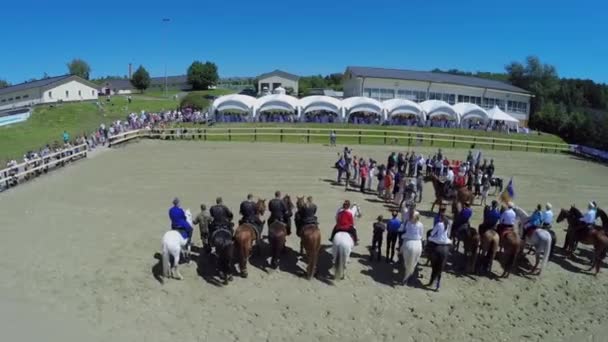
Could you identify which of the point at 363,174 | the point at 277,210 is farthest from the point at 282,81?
the point at 277,210

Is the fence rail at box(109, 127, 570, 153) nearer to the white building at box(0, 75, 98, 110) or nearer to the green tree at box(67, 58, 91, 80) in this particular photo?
the white building at box(0, 75, 98, 110)

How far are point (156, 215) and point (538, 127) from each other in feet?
173

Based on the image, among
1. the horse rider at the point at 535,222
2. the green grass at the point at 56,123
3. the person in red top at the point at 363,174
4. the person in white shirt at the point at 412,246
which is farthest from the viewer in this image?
the green grass at the point at 56,123

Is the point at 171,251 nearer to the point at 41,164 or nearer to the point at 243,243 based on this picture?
the point at 243,243

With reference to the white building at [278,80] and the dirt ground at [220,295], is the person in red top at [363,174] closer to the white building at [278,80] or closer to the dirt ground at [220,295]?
the dirt ground at [220,295]

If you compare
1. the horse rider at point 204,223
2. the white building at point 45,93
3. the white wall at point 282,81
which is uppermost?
the white wall at point 282,81

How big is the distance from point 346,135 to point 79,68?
324 feet

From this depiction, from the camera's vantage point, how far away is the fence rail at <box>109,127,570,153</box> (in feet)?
92.3

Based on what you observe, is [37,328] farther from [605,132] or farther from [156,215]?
[605,132]

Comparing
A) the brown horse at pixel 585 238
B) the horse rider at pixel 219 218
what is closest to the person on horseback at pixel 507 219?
the brown horse at pixel 585 238

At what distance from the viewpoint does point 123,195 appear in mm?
14898

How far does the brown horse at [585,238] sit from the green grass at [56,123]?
25.6 m

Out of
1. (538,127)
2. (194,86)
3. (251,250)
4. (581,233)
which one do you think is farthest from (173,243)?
(194,86)

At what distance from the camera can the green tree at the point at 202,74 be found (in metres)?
87.8
